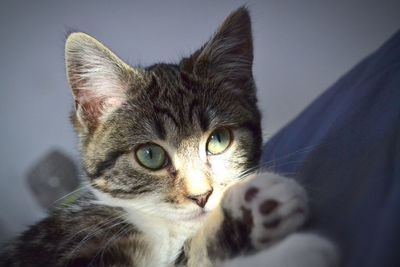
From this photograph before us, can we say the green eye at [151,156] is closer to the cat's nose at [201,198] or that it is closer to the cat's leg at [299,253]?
the cat's nose at [201,198]

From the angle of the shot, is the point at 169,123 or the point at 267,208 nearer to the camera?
the point at 267,208

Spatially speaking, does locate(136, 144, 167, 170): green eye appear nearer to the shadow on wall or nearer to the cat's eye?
the cat's eye

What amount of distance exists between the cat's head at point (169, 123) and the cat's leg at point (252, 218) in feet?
0.34

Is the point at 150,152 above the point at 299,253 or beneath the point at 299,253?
above

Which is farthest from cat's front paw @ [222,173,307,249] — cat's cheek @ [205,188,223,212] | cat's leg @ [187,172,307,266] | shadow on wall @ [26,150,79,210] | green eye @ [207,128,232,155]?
shadow on wall @ [26,150,79,210]

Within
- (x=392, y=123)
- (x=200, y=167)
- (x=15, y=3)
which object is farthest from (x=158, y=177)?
(x=15, y=3)

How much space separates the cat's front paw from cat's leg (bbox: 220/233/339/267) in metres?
0.02

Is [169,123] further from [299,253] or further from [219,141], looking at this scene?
[299,253]

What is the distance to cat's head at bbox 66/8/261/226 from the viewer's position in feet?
2.52

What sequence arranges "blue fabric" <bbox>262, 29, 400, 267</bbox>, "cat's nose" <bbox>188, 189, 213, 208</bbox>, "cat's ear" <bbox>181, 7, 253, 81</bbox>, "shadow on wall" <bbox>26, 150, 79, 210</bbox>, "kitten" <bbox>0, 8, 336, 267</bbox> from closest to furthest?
1. "blue fabric" <bbox>262, 29, 400, 267</bbox>
2. "kitten" <bbox>0, 8, 336, 267</bbox>
3. "cat's nose" <bbox>188, 189, 213, 208</bbox>
4. "cat's ear" <bbox>181, 7, 253, 81</bbox>
5. "shadow on wall" <bbox>26, 150, 79, 210</bbox>

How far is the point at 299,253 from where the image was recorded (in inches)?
19.8

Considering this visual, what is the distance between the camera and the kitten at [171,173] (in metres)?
0.58

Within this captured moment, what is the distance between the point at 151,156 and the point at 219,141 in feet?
0.53

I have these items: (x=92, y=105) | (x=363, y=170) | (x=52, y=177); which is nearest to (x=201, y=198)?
(x=363, y=170)
